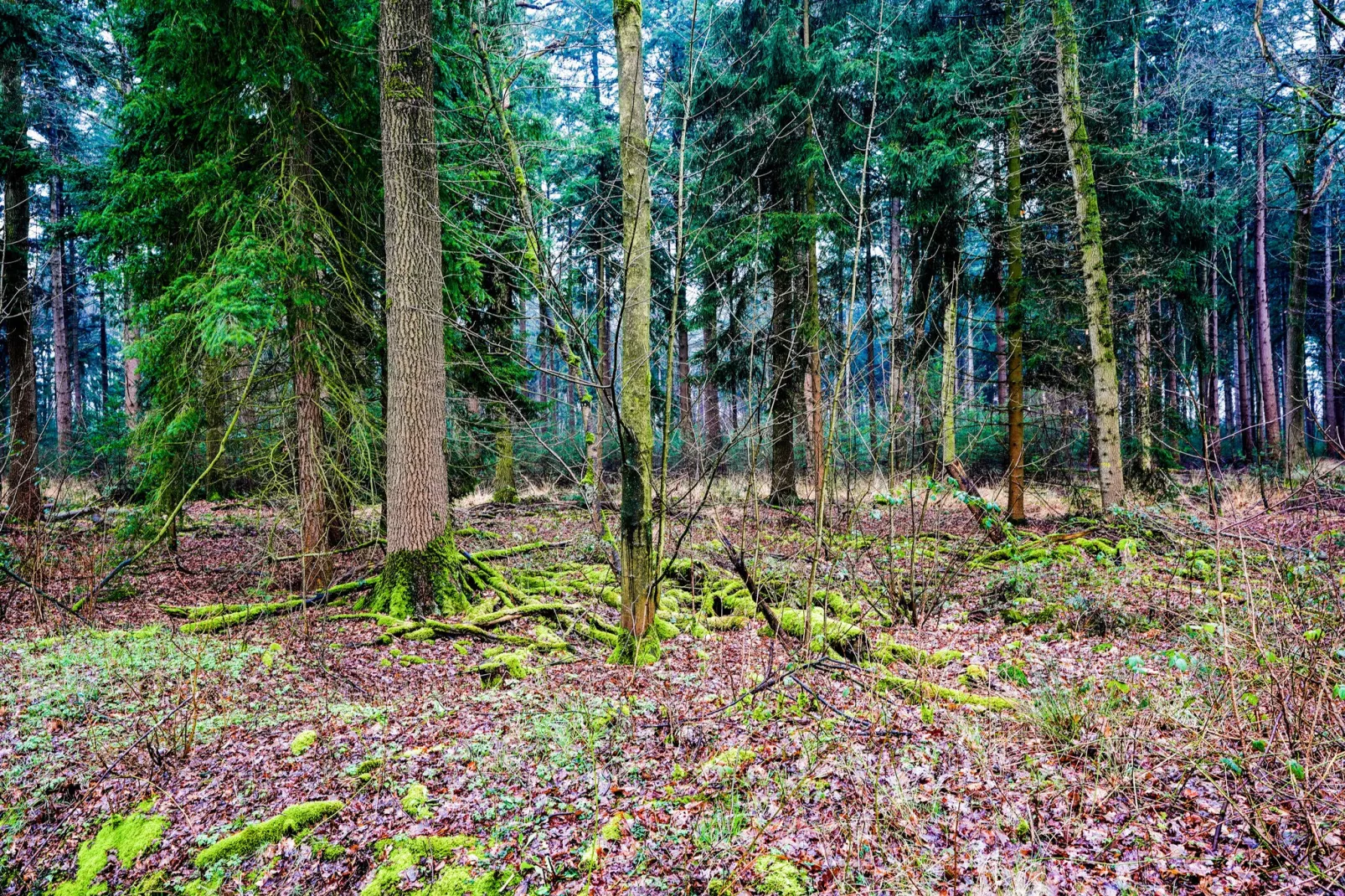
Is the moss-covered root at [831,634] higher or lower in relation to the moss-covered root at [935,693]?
higher

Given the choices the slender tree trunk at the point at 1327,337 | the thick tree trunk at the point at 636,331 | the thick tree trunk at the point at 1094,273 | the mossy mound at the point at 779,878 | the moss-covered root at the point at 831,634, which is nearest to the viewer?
the mossy mound at the point at 779,878

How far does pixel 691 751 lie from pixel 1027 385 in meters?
10.3

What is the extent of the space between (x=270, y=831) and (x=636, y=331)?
3.71m

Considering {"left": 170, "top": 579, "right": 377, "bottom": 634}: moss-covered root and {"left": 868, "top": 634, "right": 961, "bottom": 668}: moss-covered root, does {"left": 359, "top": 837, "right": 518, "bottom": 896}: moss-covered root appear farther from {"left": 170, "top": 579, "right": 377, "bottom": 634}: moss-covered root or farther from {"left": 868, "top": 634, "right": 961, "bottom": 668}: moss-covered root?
{"left": 170, "top": 579, "right": 377, "bottom": 634}: moss-covered root

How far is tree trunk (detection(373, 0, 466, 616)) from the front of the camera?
255 inches

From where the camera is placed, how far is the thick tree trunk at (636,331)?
15.9ft

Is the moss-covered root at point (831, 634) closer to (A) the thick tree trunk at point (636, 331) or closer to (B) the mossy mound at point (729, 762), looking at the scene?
(A) the thick tree trunk at point (636, 331)

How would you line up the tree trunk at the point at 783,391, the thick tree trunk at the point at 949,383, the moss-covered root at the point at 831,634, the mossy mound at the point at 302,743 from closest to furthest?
the mossy mound at the point at 302,743 → the moss-covered root at the point at 831,634 → the thick tree trunk at the point at 949,383 → the tree trunk at the point at 783,391

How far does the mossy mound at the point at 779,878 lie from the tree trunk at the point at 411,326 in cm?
486

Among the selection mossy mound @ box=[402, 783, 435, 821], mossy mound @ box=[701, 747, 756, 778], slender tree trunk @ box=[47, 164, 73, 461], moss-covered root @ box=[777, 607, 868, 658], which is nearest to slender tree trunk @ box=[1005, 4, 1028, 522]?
moss-covered root @ box=[777, 607, 868, 658]

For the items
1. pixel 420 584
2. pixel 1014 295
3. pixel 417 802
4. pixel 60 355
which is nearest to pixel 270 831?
pixel 417 802

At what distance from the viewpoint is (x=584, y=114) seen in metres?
18.2

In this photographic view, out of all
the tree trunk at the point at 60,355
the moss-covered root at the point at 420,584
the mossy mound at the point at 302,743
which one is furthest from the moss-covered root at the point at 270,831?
the tree trunk at the point at 60,355

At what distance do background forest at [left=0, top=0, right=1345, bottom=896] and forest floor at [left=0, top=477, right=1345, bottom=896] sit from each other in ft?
0.09
